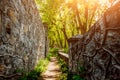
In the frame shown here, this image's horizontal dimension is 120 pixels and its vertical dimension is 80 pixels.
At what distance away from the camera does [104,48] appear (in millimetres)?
4086

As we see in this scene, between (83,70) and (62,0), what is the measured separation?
14.3 metres

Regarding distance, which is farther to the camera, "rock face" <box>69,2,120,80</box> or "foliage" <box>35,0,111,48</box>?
"foliage" <box>35,0,111,48</box>

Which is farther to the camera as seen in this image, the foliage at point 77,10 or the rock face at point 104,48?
the foliage at point 77,10

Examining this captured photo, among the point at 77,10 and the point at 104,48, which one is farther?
the point at 77,10

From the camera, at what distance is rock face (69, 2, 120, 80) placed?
11.9 feet

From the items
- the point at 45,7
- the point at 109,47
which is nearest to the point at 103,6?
the point at 45,7

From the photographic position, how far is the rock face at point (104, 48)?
11.9 feet

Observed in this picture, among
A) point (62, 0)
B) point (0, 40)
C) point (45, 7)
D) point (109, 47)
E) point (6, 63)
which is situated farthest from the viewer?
point (45, 7)

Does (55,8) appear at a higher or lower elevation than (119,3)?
higher

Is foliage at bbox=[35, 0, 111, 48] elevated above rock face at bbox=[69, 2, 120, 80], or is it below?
above

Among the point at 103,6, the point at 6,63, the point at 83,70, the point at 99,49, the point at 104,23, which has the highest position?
the point at 103,6

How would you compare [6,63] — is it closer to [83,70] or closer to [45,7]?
[83,70]

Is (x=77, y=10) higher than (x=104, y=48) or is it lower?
higher

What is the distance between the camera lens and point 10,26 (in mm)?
4750
